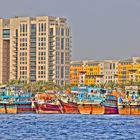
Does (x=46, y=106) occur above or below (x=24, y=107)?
above

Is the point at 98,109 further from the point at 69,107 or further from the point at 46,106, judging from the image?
the point at 46,106

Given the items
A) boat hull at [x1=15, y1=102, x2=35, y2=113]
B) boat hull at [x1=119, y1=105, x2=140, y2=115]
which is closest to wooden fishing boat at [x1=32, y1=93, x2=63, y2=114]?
boat hull at [x1=15, y1=102, x2=35, y2=113]

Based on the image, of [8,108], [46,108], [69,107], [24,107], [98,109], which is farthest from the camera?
[24,107]

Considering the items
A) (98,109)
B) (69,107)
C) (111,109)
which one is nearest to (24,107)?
(69,107)

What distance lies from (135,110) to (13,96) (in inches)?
1253

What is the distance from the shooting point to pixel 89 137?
8012 cm

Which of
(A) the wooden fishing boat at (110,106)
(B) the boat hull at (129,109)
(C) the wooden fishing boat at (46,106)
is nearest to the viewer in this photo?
(A) the wooden fishing boat at (110,106)

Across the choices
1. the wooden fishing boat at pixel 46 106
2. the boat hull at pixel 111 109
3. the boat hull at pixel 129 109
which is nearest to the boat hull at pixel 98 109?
the boat hull at pixel 111 109

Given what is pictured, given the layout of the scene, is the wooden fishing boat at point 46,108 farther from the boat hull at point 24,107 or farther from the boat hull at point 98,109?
the boat hull at point 98,109

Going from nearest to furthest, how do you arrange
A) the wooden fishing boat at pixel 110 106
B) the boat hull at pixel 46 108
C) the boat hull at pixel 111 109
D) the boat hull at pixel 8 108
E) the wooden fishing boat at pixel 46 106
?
the boat hull at pixel 111 109
the wooden fishing boat at pixel 110 106
the boat hull at pixel 46 108
the wooden fishing boat at pixel 46 106
the boat hull at pixel 8 108

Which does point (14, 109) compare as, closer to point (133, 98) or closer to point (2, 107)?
point (2, 107)

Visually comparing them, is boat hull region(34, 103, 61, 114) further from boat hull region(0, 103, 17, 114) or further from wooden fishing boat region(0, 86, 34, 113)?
boat hull region(0, 103, 17, 114)

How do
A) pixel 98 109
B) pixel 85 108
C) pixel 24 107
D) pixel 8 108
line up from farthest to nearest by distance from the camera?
pixel 24 107 → pixel 8 108 → pixel 85 108 → pixel 98 109

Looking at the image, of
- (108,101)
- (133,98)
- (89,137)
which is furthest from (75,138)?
(133,98)
